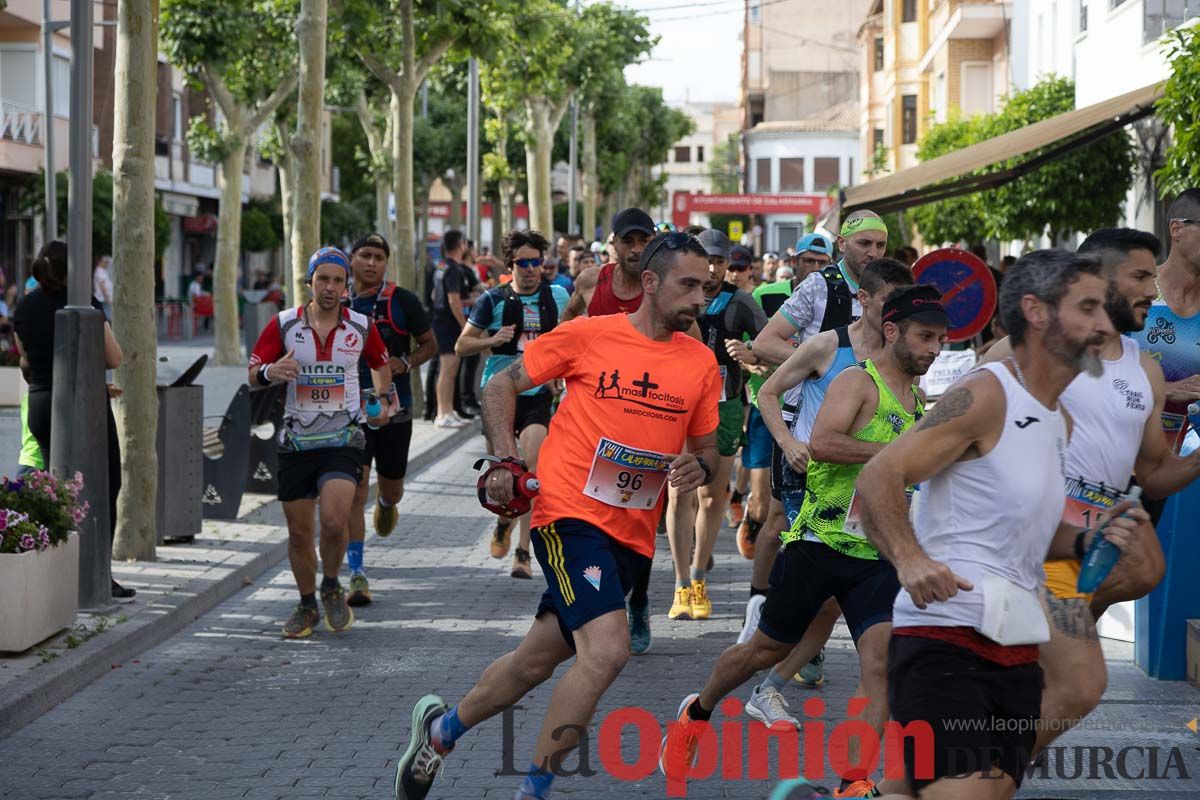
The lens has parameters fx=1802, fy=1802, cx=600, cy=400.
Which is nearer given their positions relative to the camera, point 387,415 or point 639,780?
point 639,780

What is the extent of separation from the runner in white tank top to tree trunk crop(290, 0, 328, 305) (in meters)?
13.0

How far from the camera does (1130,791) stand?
6.09 metres

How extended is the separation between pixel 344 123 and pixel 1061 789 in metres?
72.8

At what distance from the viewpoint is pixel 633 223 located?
29.2 feet

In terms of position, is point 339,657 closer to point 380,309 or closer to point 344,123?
point 380,309

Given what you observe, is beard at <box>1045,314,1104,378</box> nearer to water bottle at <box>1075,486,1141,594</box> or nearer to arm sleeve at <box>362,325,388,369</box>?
water bottle at <box>1075,486,1141,594</box>

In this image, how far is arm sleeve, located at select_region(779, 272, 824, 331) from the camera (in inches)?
325

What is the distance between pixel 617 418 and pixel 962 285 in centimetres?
407

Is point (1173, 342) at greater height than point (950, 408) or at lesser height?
greater

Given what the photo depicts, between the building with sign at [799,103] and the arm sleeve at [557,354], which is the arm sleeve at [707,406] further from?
the building with sign at [799,103]

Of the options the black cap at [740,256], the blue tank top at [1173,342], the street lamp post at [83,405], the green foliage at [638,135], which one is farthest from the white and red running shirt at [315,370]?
the green foliage at [638,135]

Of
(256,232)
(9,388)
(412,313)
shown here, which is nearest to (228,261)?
(9,388)

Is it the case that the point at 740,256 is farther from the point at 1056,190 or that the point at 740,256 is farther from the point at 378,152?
the point at 378,152

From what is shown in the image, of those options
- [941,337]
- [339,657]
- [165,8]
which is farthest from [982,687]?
[165,8]
